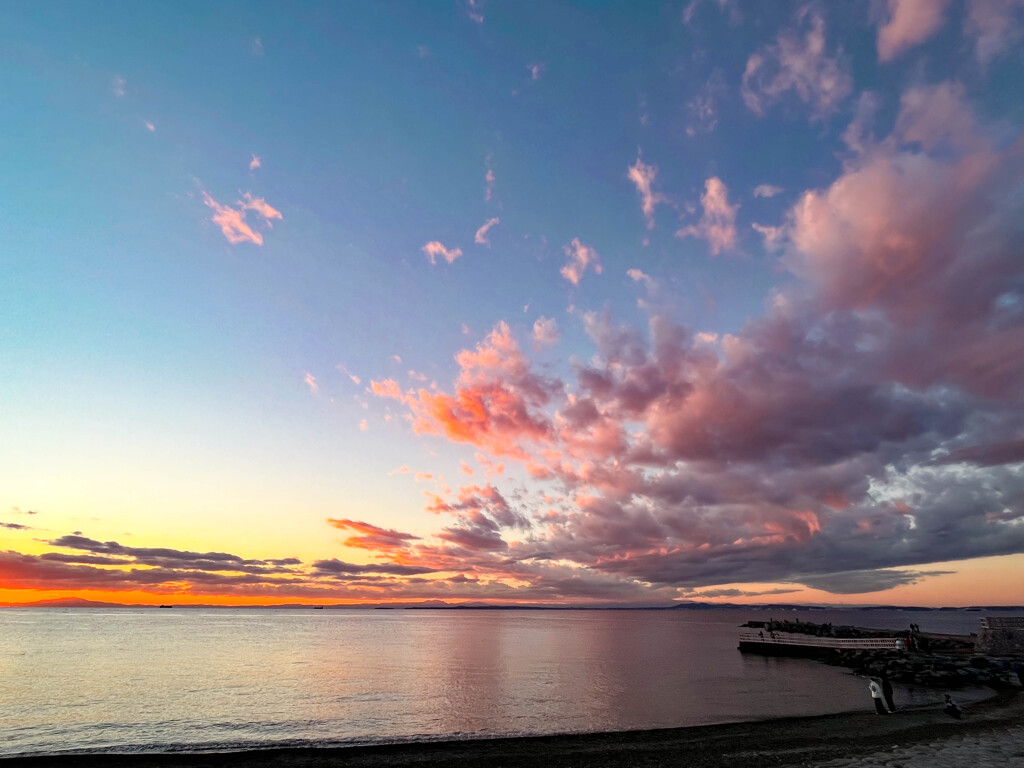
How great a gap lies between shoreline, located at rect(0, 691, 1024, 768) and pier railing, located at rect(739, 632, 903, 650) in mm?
39533

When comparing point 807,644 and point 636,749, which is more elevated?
point 807,644

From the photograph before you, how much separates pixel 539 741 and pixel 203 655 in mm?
68194

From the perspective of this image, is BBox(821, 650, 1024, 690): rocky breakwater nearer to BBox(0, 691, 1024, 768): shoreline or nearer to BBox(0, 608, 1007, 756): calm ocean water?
BBox(0, 608, 1007, 756): calm ocean water

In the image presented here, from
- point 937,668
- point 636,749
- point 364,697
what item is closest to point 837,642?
point 937,668

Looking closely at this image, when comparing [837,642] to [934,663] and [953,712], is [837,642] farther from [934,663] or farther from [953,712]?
[953,712]

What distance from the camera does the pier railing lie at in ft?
213

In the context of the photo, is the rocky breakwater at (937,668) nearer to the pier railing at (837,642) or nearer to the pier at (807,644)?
the pier railing at (837,642)

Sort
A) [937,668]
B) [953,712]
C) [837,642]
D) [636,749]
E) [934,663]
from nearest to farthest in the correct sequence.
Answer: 1. [636,749]
2. [953,712]
3. [937,668]
4. [934,663]
5. [837,642]

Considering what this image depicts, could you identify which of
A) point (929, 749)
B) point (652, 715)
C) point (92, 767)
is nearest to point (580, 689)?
point (652, 715)

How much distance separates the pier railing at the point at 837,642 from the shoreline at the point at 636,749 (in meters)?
39.5

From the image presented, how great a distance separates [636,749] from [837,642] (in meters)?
60.4

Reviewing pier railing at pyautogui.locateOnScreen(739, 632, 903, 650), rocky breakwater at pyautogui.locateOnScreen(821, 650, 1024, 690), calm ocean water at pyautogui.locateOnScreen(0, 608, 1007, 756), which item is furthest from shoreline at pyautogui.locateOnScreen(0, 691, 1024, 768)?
pier railing at pyautogui.locateOnScreen(739, 632, 903, 650)

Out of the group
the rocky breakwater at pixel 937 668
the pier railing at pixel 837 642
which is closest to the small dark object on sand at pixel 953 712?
the rocky breakwater at pixel 937 668

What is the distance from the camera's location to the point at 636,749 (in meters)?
25.6
